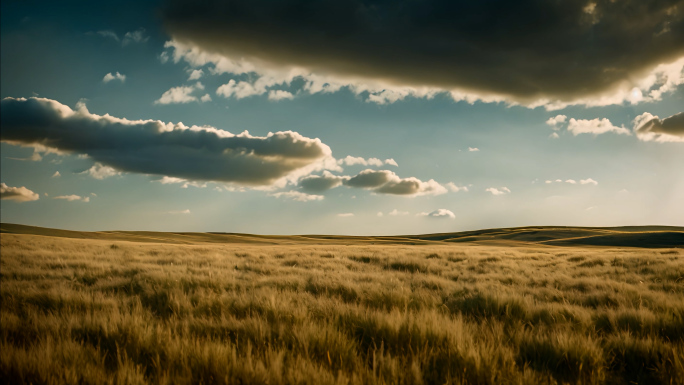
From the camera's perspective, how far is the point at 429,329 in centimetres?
409

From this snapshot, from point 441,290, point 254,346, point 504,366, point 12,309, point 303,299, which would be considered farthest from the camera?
point 441,290

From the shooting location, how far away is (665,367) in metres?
3.42

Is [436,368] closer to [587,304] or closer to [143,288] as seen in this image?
[587,304]

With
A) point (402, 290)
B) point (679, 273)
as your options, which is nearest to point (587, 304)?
point (402, 290)

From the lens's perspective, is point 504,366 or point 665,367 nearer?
point 504,366

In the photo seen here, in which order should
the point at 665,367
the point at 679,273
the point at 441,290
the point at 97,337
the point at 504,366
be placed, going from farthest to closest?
the point at 679,273 → the point at 441,290 → the point at 97,337 → the point at 665,367 → the point at 504,366

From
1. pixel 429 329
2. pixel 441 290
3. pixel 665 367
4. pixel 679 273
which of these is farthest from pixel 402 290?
pixel 679 273

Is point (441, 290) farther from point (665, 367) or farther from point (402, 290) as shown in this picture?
point (665, 367)

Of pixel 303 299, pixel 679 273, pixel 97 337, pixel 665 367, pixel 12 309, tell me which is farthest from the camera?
pixel 679 273

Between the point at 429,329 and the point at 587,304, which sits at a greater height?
the point at 429,329

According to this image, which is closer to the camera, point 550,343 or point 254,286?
point 550,343

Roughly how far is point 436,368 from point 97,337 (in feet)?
12.5

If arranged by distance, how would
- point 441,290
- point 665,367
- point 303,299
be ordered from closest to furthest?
point 665,367 < point 303,299 < point 441,290

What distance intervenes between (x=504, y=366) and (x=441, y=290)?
5.00 metres
